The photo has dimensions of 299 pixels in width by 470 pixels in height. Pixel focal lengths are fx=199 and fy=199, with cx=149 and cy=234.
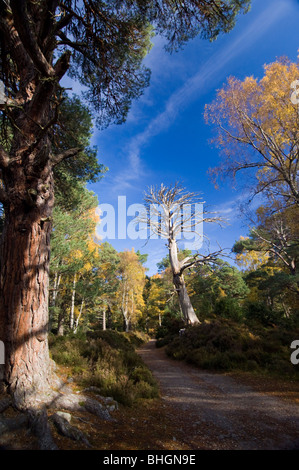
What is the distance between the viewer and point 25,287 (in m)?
3.16

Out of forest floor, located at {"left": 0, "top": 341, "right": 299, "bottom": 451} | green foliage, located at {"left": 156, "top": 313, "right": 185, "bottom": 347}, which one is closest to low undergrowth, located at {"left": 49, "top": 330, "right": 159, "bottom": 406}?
forest floor, located at {"left": 0, "top": 341, "right": 299, "bottom": 451}

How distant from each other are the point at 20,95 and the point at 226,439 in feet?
22.1

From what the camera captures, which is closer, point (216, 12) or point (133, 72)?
point (216, 12)

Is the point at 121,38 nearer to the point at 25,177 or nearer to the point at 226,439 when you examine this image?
the point at 25,177

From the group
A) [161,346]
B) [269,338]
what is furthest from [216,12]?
[161,346]

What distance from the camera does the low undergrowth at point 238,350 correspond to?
658cm

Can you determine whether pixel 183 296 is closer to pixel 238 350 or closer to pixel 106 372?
pixel 238 350

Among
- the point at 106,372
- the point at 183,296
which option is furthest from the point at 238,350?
the point at 106,372

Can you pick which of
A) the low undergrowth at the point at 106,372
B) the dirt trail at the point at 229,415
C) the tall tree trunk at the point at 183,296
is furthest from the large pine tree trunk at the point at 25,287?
the tall tree trunk at the point at 183,296

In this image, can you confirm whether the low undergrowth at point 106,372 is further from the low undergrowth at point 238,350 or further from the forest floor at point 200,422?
the low undergrowth at point 238,350

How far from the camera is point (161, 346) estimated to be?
14438mm

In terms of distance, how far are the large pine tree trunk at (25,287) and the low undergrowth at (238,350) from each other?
642 cm

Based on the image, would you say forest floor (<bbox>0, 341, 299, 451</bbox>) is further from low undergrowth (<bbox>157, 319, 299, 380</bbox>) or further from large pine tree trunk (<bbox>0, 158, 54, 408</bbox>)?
low undergrowth (<bbox>157, 319, 299, 380</bbox>)

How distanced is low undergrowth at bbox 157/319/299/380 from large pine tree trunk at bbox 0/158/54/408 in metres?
6.42
